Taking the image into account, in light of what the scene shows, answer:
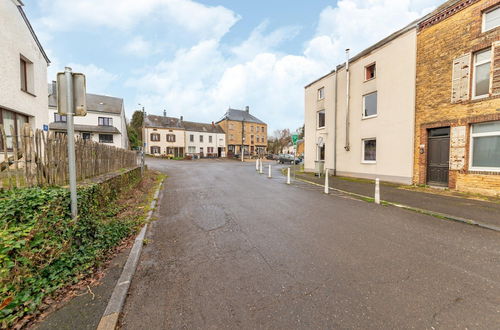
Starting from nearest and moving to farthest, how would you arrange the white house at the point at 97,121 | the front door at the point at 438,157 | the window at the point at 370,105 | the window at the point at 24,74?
the front door at the point at 438,157
the window at the point at 24,74
the window at the point at 370,105
the white house at the point at 97,121

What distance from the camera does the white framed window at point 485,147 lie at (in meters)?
8.34

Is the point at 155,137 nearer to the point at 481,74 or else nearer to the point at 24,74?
the point at 24,74

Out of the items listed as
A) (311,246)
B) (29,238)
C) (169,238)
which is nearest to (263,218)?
(311,246)

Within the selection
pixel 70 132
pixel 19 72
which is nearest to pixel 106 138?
pixel 19 72

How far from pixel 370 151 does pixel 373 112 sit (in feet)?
8.03

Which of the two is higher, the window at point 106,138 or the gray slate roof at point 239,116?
the gray slate roof at point 239,116

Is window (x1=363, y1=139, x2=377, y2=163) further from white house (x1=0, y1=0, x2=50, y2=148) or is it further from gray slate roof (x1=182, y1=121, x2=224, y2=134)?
gray slate roof (x1=182, y1=121, x2=224, y2=134)

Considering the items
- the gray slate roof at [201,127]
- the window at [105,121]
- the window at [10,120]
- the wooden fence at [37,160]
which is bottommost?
the wooden fence at [37,160]

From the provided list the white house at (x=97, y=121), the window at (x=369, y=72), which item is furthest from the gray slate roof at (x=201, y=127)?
the window at (x=369, y=72)

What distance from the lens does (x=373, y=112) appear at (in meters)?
13.5

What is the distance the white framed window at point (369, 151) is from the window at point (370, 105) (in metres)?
1.61

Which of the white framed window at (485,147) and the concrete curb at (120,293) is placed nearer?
the concrete curb at (120,293)

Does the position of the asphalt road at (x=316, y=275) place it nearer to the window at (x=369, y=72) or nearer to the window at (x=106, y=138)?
the window at (x=369, y=72)

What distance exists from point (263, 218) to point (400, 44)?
12.7 m
